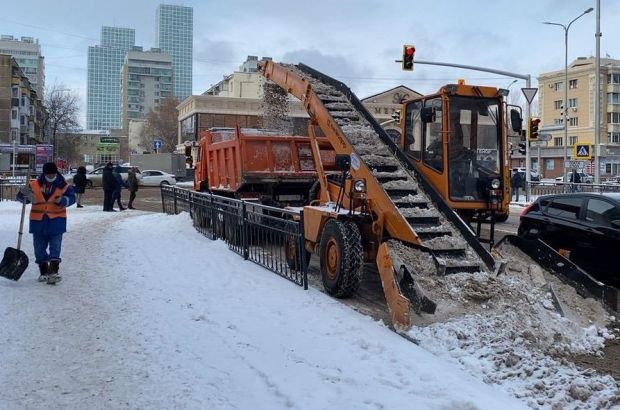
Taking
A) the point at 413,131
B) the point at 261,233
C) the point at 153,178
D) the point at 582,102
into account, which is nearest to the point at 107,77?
the point at 582,102

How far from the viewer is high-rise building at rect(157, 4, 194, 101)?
141m

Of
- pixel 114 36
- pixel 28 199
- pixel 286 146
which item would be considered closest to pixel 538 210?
pixel 286 146

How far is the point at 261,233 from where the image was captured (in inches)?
376

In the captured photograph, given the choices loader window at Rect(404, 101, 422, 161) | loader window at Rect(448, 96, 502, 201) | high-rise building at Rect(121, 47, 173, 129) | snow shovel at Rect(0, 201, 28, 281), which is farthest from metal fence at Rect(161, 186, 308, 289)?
high-rise building at Rect(121, 47, 173, 129)

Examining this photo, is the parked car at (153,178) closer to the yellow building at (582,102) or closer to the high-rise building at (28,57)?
the yellow building at (582,102)

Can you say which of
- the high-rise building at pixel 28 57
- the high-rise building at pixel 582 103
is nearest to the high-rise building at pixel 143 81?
the high-rise building at pixel 28 57

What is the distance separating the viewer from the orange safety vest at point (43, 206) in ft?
26.3

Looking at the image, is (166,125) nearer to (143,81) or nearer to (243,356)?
(143,81)

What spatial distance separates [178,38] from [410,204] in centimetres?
15261

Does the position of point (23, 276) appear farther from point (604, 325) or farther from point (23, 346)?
point (604, 325)

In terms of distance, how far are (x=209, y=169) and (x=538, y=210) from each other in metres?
8.55

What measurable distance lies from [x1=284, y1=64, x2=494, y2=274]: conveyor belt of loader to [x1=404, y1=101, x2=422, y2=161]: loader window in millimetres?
294

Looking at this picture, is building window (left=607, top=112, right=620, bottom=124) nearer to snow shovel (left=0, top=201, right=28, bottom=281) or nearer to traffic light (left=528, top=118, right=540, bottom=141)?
traffic light (left=528, top=118, right=540, bottom=141)

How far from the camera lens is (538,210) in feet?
32.9
